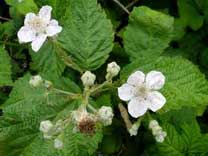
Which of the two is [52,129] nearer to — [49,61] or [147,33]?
[49,61]

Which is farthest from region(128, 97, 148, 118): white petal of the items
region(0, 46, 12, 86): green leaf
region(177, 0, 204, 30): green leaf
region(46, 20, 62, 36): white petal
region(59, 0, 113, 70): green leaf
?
region(177, 0, 204, 30): green leaf

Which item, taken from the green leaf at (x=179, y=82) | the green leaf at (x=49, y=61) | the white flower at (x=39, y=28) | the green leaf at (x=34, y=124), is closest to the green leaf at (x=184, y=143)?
the green leaf at (x=179, y=82)

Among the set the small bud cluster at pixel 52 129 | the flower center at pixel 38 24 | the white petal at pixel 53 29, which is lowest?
the small bud cluster at pixel 52 129

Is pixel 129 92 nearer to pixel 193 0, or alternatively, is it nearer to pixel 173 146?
pixel 173 146

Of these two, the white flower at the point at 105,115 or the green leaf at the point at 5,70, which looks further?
the green leaf at the point at 5,70

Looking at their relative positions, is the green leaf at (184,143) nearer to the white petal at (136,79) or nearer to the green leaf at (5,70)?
the white petal at (136,79)

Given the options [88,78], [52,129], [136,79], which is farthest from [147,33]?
[52,129]

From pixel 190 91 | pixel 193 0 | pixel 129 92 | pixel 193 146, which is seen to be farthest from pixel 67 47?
pixel 193 0
